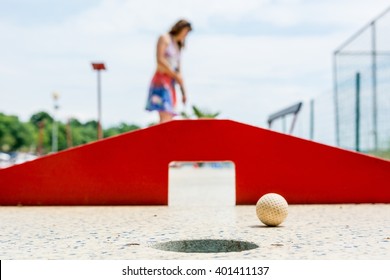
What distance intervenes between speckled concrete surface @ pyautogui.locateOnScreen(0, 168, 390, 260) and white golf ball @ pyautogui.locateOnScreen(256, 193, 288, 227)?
0.08 meters

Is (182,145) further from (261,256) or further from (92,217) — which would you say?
(261,256)

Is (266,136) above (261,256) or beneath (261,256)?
above

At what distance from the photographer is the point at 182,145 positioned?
7629 millimetres

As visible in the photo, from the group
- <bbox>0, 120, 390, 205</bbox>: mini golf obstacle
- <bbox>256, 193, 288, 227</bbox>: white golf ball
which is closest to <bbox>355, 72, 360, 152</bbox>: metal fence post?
<bbox>0, 120, 390, 205</bbox>: mini golf obstacle

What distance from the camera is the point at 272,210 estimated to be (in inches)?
207

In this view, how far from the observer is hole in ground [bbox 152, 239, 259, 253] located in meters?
4.29

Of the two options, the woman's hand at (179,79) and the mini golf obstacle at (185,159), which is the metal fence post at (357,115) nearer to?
the mini golf obstacle at (185,159)

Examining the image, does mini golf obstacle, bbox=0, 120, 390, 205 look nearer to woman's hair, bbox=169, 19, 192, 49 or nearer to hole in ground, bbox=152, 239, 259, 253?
woman's hair, bbox=169, 19, 192, 49

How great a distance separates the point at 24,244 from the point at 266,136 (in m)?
4.04

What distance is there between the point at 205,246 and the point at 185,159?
3294 mm

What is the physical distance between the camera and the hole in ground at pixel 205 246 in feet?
14.1

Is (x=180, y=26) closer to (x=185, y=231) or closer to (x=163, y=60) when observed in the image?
(x=163, y=60)
